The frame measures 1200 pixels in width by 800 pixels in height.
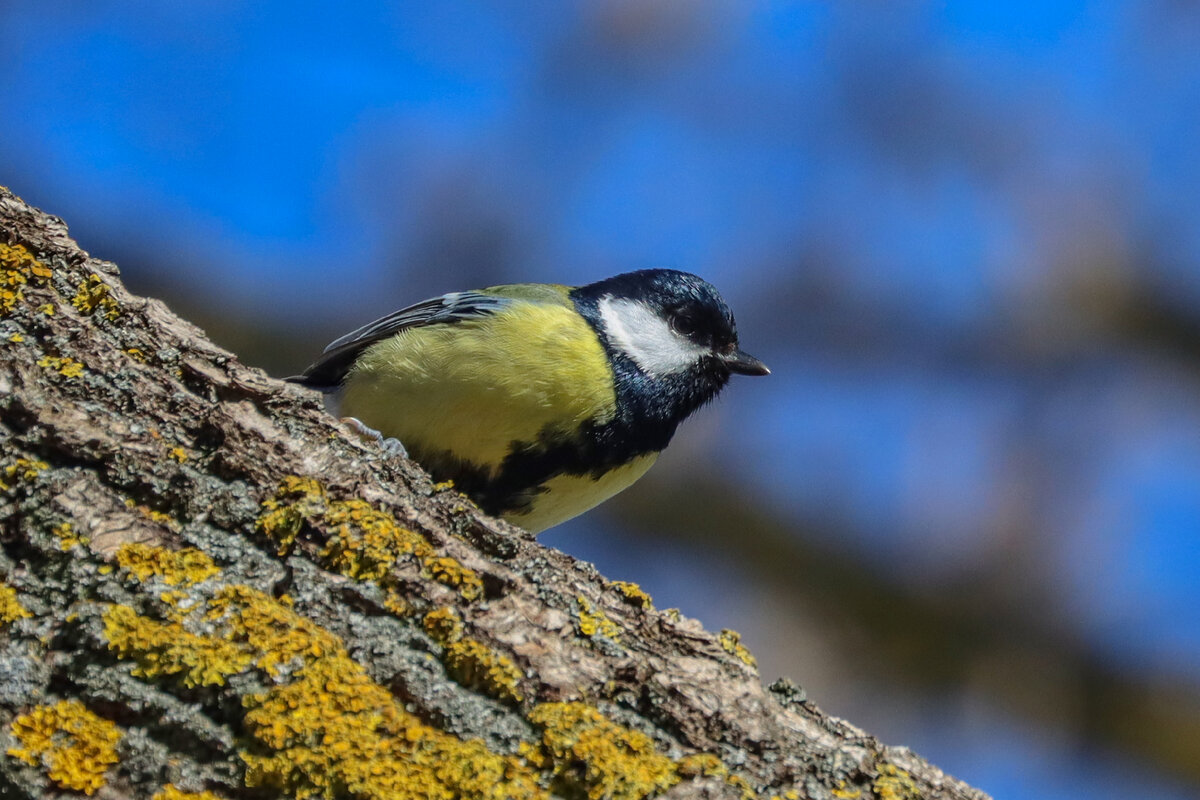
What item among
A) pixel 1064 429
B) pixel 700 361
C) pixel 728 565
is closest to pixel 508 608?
pixel 700 361

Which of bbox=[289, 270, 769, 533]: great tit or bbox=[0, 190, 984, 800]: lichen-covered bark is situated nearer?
bbox=[0, 190, 984, 800]: lichen-covered bark

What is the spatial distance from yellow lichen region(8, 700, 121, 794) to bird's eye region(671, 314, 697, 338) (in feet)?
7.26

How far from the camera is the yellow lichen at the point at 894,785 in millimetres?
1496

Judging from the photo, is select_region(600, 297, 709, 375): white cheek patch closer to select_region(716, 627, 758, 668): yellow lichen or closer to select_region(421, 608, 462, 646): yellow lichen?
select_region(716, 627, 758, 668): yellow lichen

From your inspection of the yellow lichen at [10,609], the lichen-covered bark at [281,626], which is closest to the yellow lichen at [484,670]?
the lichen-covered bark at [281,626]

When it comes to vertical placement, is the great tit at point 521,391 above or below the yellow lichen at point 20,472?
above

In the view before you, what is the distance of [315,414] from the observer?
5.65 ft

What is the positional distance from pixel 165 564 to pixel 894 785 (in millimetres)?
970

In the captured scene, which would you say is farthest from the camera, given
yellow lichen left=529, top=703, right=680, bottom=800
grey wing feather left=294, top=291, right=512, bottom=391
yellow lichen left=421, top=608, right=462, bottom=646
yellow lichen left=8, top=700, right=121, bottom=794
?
grey wing feather left=294, top=291, right=512, bottom=391

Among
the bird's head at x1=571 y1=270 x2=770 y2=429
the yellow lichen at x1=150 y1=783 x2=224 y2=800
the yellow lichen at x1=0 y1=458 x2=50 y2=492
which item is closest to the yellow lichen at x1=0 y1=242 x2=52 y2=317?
the yellow lichen at x1=0 y1=458 x2=50 y2=492

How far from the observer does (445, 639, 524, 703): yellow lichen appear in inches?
57.9

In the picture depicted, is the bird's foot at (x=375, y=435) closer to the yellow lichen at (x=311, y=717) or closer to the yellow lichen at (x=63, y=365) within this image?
the yellow lichen at (x=63, y=365)

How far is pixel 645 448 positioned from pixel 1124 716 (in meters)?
2.56

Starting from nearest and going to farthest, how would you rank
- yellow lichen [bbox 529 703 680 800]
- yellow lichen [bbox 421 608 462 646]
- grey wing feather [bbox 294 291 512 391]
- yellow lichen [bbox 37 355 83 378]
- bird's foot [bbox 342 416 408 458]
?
1. yellow lichen [bbox 529 703 680 800]
2. yellow lichen [bbox 421 608 462 646]
3. yellow lichen [bbox 37 355 83 378]
4. bird's foot [bbox 342 416 408 458]
5. grey wing feather [bbox 294 291 512 391]
